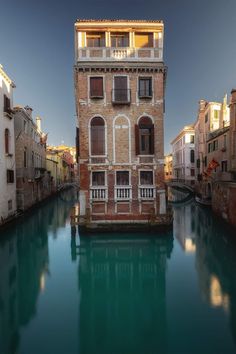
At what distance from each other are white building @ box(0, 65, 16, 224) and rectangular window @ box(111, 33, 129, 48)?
333 inches

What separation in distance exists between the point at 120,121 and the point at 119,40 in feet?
18.0

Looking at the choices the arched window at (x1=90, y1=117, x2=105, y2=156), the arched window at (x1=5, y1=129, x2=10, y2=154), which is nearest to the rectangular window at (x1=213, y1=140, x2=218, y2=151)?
the arched window at (x1=90, y1=117, x2=105, y2=156)

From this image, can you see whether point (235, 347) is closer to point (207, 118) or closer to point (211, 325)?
point (211, 325)

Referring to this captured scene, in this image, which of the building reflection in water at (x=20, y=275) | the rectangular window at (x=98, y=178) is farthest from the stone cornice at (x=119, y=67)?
the building reflection in water at (x=20, y=275)

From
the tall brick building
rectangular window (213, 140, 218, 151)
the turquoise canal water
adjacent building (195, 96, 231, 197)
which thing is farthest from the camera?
rectangular window (213, 140, 218, 151)

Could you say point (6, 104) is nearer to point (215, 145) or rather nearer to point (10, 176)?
point (10, 176)

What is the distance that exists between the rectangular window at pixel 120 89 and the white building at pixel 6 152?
28.7 ft

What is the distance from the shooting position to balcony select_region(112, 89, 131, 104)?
14.9 metres

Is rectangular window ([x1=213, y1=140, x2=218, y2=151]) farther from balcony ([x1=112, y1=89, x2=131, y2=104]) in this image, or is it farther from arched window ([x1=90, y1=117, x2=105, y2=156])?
arched window ([x1=90, y1=117, x2=105, y2=156])

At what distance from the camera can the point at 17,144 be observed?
21984 mm

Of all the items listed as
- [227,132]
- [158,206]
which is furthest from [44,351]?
[227,132]

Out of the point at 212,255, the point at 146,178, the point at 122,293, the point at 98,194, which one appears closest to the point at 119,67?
the point at 146,178

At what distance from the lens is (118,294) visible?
28.6 feet

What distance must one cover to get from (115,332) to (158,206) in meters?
9.61
